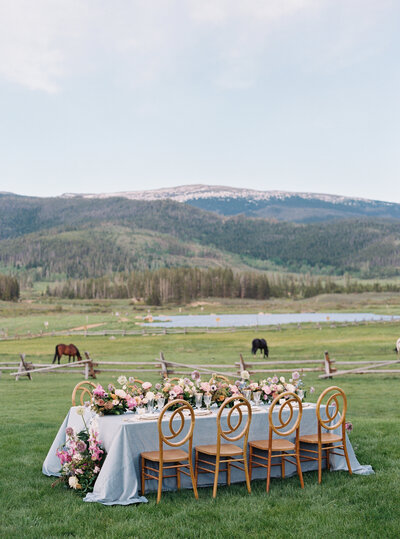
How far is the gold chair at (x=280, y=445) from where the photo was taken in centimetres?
859

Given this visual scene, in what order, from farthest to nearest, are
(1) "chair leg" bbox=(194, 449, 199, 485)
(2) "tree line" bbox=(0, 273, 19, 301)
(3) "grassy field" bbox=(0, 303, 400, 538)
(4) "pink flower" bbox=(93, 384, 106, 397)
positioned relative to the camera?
(2) "tree line" bbox=(0, 273, 19, 301) < (4) "pink flower" bbox=(93, 384, 106, 397) < (1) "chair leg" bbox=(194, 449, 199, 485) < (3) "grassy field" bbox=(0, 303, 400, 538)

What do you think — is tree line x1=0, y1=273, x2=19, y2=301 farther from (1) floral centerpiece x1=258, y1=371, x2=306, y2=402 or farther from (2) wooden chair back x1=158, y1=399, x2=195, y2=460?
(2) wooden chair back x1=158, y1=399, x2=195, y2=460

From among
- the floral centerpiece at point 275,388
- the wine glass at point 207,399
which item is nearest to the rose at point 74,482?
the wine glass at point 207,399

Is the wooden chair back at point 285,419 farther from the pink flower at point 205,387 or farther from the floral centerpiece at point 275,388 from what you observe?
the pink flower at point 205,387

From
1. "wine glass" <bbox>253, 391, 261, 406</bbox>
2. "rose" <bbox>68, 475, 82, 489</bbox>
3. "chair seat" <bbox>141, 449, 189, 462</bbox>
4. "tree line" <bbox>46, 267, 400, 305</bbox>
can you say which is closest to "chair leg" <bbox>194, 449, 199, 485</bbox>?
"chair seat" <bbox>141, 449, 189, 462</bbox>

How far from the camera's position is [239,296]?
17975 centimetres

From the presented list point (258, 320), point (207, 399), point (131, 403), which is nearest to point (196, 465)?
point (207, 399)

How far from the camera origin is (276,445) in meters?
8.83

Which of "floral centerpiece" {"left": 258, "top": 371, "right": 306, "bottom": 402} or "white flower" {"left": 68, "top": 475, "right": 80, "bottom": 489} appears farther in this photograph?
"floral centerpiece" {"left": 258, "top": 371, "right": 306, "bottom": 402}

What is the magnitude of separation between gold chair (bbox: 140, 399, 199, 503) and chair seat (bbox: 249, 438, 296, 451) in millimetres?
1111

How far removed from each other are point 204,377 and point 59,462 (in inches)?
628

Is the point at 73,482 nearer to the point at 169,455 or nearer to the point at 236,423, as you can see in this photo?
the point at 169,455

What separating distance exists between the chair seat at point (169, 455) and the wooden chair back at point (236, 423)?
1.82ft

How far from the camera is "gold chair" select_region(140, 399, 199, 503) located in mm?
7902
